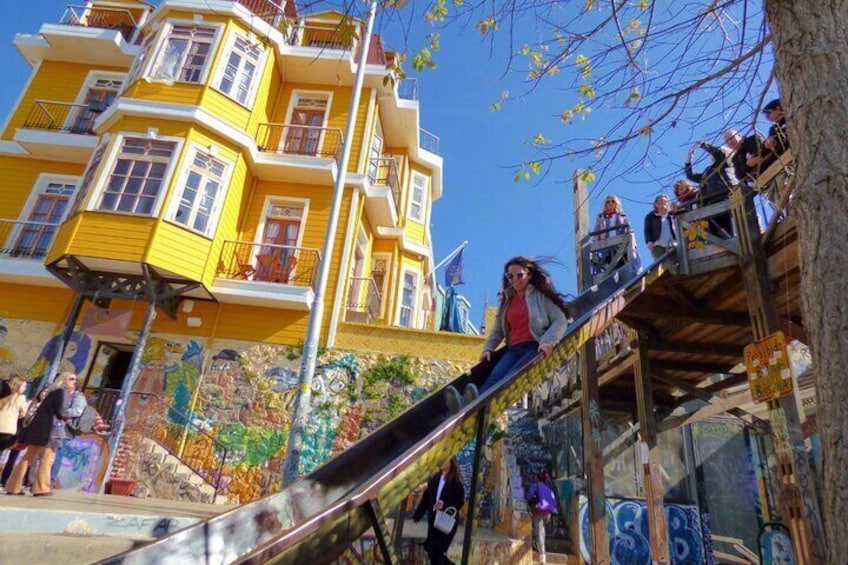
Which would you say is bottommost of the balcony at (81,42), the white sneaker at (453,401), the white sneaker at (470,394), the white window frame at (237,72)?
the white sneaker at (453,401)

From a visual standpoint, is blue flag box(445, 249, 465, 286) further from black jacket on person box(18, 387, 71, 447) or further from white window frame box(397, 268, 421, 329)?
black jacket on person box(18, 387, 71, 447)

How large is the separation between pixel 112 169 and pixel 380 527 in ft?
46.4

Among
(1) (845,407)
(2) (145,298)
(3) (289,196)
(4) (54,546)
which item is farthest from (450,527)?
(3) (289,196)

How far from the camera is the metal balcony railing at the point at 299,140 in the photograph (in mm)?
15633

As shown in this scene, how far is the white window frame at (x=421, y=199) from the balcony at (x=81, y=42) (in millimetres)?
10665

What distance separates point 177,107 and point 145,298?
213 inches

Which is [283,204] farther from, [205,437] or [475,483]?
[475,483]

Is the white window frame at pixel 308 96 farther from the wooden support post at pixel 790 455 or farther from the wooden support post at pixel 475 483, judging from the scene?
the wooden support post at pixel 475 483

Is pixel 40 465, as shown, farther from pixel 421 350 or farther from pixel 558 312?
pixel 421 350

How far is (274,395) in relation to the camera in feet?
42.7

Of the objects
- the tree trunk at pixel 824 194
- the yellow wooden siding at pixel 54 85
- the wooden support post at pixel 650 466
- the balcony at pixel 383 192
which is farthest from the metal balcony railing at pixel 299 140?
the tree trunk at pixel 824 194

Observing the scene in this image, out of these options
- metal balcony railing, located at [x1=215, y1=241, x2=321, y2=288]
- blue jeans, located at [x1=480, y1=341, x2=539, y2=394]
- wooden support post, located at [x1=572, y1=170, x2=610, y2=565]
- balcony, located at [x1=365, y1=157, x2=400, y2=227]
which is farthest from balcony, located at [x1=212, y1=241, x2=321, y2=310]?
blue jeans, located at [x1=480, y1=341, x2=539, y2=394]

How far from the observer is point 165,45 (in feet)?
49.5

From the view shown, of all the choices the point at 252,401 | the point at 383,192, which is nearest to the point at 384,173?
the point at 383,192
